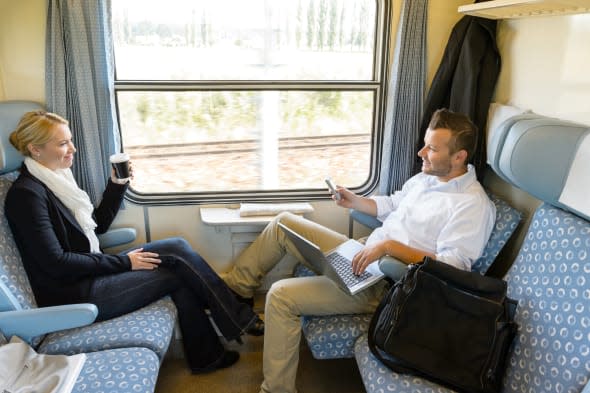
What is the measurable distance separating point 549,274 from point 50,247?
1992 mm

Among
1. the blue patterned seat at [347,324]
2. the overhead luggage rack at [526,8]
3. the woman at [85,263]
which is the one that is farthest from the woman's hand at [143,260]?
the overhead luggage rack at [526,8]

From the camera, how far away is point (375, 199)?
2621 millimetres

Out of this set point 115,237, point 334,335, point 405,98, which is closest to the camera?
point 334,335

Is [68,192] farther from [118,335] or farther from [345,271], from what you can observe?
[345,271]

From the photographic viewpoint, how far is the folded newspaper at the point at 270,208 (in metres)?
2.79

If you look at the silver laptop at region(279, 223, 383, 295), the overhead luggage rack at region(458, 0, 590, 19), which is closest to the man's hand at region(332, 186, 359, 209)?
the silver laptop at region(279, 223, 383, 295)

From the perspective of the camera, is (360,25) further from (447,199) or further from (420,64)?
(447,199)

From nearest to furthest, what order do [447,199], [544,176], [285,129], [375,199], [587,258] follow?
[587,258]
[544,176]
[447,199]
[375,199]
[285,129]

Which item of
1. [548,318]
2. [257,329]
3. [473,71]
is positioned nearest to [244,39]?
[473,71]

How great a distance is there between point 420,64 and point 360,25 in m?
0.43

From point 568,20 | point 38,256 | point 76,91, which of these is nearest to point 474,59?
point 568,20

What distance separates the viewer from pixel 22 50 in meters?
2.40

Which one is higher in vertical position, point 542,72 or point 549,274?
point 542,72

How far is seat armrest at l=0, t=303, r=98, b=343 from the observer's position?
1.68 m
